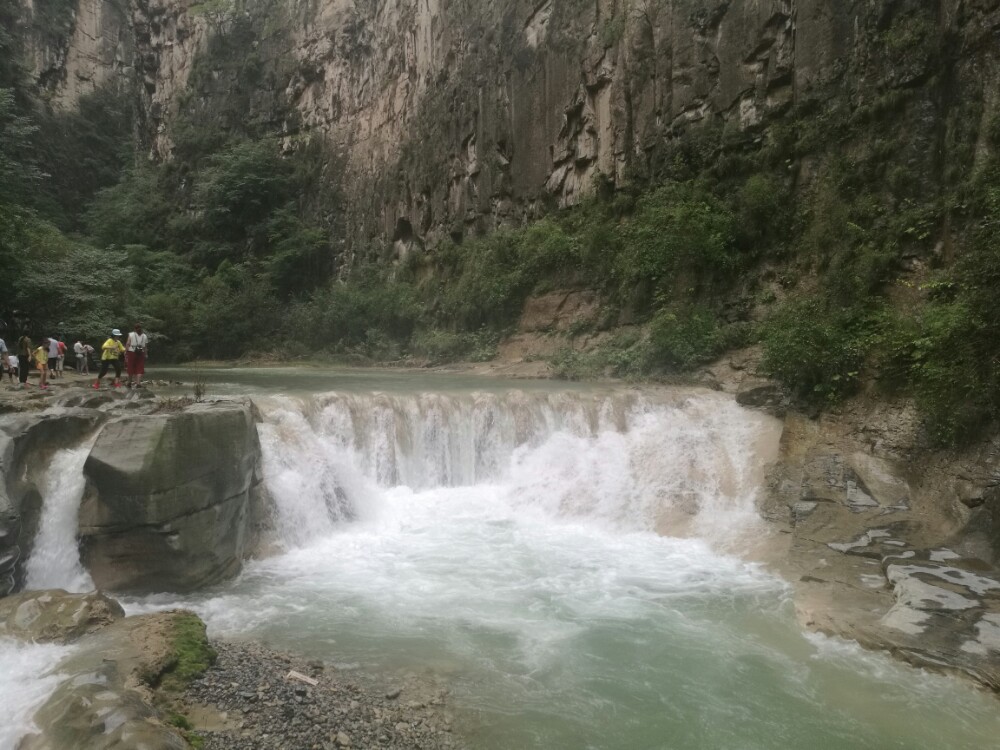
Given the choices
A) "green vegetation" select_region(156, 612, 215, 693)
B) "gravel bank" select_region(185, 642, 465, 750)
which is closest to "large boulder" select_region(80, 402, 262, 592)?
"green vegetation" select_region(156, 612, 215, 693)

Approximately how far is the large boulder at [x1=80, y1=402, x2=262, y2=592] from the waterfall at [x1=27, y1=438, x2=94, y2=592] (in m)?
0.17

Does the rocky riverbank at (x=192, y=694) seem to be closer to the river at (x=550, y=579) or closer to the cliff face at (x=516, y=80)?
the river at (x=550, y=579)

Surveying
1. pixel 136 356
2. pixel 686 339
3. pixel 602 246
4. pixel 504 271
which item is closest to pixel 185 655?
pixel 136 356

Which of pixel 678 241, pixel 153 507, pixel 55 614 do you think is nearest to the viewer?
pixel 55 614

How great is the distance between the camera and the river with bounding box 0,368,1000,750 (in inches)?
248

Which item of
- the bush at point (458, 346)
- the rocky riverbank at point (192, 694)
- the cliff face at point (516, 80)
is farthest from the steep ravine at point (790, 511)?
the bush at point (458, 346)

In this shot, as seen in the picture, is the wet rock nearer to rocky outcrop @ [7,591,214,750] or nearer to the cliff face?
rocky outcrop @ [7,591,214,750]

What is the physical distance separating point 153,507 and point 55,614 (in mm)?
1855

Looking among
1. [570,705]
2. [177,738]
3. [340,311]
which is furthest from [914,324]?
[340,311]

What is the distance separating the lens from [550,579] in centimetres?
977

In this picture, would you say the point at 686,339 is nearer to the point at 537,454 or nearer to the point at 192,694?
the point at 537,454

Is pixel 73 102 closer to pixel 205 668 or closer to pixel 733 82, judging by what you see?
pixel 733 82

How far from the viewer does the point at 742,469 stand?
1285cm

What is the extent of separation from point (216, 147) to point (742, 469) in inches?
1448
